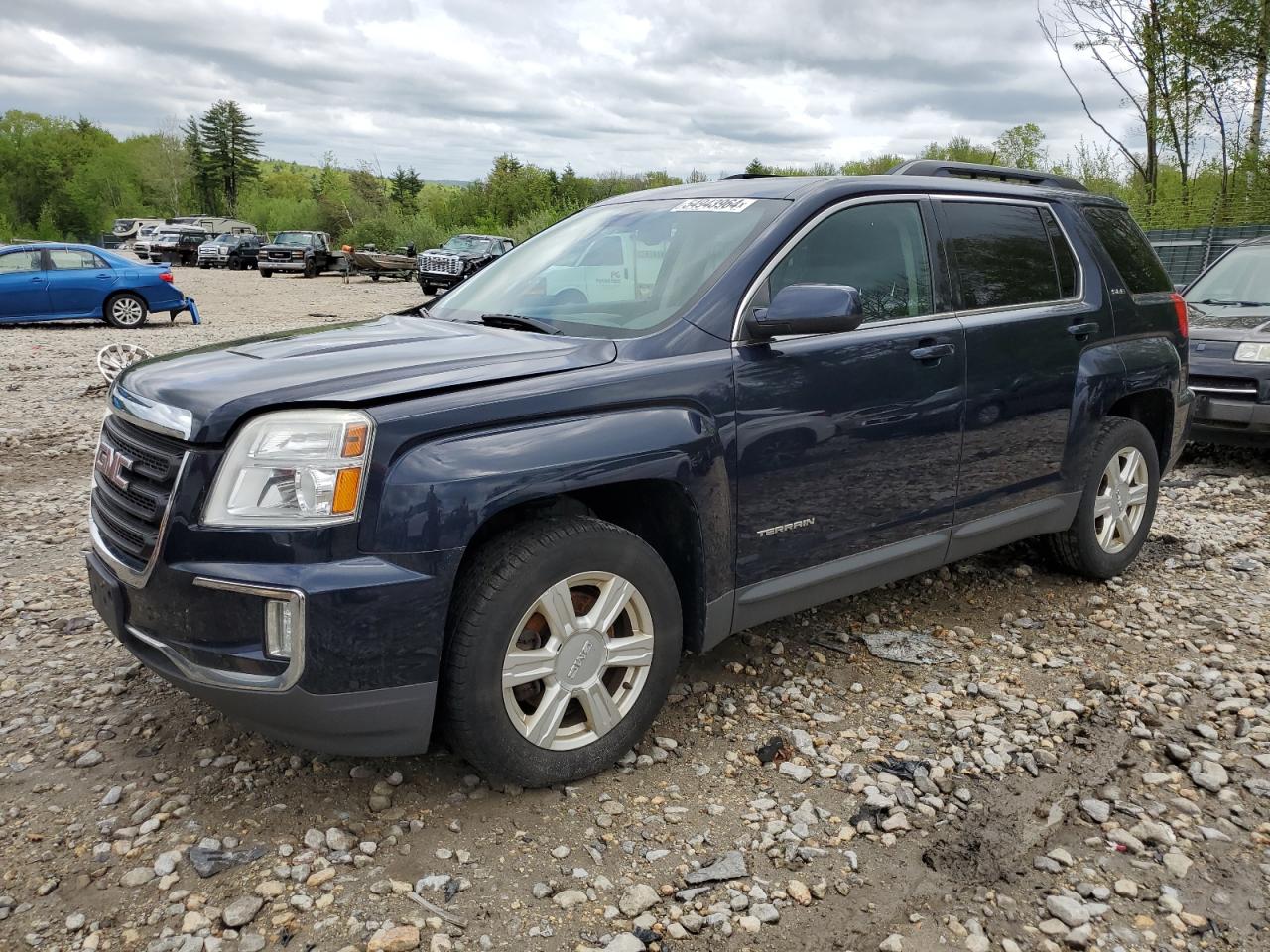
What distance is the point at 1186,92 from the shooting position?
64.7 ft

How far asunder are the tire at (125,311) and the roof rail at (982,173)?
686 inches

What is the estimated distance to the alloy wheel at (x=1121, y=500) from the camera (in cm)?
487

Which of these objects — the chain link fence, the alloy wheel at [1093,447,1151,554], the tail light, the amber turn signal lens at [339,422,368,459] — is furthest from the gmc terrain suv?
the chain link fence

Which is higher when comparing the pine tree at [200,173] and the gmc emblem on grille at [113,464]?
the pine tree at [200,173]

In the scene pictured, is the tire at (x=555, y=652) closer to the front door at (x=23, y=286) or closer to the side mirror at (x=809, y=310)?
the side mirror at (x=809, y=310)

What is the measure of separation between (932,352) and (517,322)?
1575 millimetres

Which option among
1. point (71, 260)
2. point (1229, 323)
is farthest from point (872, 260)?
point (71, 260)

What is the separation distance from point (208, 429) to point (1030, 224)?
12.0ft

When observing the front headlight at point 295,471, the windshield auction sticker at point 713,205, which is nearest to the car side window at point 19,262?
the windshield auction sticker at point 713,205

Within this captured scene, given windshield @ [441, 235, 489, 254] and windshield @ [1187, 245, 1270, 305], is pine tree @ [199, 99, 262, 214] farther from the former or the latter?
windshield @ [1187, 245, 1270, 305]

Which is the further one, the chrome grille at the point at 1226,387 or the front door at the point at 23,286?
the front door at the point at 23,286

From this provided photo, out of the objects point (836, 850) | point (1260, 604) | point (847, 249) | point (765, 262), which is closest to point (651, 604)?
point (836, 850)

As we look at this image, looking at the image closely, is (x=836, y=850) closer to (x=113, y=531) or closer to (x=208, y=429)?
(x=208, y=429)

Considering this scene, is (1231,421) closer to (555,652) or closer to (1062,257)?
(1062,257)
